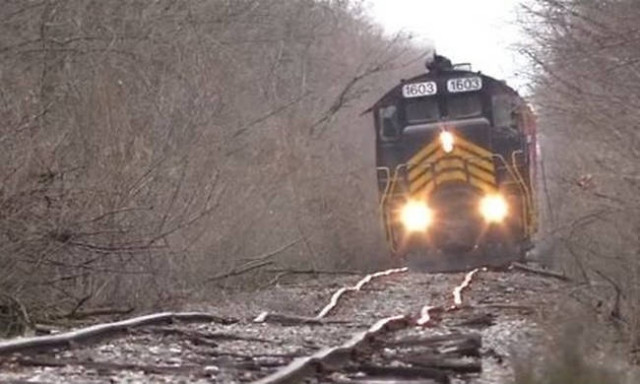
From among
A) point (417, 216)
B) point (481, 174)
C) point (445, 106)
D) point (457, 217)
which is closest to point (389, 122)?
point (445, 106)

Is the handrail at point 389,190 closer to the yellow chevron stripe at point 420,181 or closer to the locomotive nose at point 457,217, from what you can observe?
the yellow chevron stripe at point 420,181

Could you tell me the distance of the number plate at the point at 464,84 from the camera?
1764 cm

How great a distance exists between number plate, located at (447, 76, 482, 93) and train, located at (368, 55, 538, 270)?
2 centimetres

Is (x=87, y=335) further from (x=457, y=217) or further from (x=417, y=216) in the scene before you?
(x=457, y=217)

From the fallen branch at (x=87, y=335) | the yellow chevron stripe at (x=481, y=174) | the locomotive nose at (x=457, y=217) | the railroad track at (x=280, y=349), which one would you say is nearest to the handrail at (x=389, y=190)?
the locomotive nose at (x=457, y=217)

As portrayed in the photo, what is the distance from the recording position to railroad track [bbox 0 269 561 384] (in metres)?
6.79

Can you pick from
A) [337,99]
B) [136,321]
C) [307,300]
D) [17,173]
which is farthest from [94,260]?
[337,99]

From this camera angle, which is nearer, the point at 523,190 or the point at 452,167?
the point at 523,190

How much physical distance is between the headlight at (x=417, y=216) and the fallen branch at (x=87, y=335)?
789 cm

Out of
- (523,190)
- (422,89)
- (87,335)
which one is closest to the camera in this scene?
(87,335)

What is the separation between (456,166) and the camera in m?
18.1

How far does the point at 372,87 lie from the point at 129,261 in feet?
61.0

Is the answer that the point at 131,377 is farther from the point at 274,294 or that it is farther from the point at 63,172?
the point at 274,294

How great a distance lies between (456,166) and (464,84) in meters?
1.32
